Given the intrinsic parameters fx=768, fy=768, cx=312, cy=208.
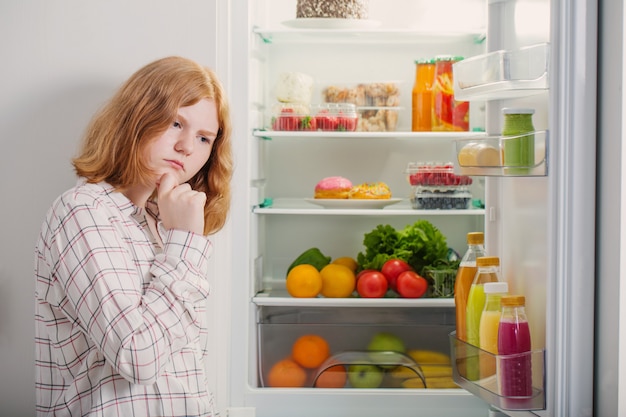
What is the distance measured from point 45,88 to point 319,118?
0.89 meters

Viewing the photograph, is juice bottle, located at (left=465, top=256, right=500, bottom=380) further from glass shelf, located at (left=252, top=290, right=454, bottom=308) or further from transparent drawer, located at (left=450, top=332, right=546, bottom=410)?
glass shelf, located at (left=252, top=290, right=454, bottom=308)

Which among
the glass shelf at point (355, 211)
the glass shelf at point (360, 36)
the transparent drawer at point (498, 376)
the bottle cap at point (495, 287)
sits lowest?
the transparent drawer at point (498, 376)

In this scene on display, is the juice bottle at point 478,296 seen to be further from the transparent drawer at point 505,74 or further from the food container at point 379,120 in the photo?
the food container at point 379,120

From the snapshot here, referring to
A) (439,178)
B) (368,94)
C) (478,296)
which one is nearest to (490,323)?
(478,296)

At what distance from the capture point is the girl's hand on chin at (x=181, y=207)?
1564mm

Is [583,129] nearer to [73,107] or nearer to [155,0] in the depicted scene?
[155,0]

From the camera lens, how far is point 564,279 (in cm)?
167

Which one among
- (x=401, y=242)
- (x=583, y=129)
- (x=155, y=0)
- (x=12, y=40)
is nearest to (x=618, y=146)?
(x=583, y=129)

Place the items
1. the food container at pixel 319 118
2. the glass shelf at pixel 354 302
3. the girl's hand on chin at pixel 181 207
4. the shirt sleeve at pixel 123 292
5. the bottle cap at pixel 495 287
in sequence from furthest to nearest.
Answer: the food container at pixel 319 118 → the glass shelf at pixel 354 302 → the bottle cap at pixel 495 287 → the girl's hand on chin at pixel 181 207 → the shirt sleeve at pixel 123 292

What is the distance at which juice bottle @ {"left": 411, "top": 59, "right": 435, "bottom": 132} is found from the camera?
8.53 ft

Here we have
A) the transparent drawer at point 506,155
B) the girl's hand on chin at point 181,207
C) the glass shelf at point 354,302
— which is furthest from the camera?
the glass shelf at point 354,302

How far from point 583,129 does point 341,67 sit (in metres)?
1.29

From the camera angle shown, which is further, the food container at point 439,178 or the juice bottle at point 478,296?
the food container at point 439,178

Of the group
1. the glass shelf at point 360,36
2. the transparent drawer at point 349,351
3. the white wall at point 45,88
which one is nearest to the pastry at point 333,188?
the transparent drawer at point 349,351
